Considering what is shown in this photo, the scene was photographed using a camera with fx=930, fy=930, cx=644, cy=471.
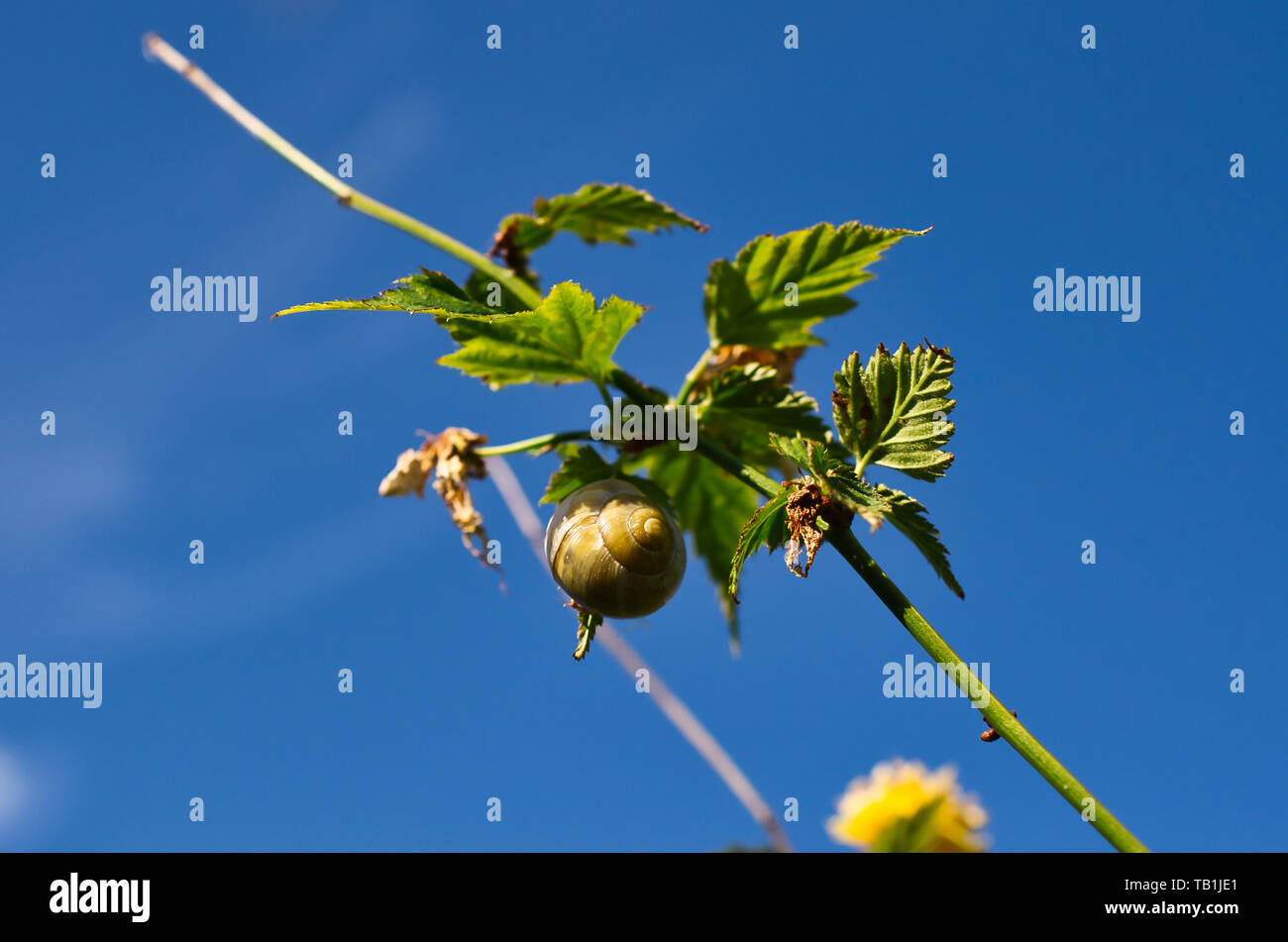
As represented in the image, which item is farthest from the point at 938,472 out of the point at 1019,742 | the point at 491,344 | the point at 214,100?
the point at 214,100

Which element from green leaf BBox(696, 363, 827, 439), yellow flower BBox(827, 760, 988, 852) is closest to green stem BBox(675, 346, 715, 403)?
green leaf BBox(696, 363, 827, 439)

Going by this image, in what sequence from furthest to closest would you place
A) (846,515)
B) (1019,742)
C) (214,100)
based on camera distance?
1. (214,100)
2. (846,515)
3. (1019,742)

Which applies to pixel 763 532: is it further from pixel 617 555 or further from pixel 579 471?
pixel 579 471

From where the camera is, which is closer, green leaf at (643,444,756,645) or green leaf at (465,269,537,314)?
green leaf at (465,269,537,314)

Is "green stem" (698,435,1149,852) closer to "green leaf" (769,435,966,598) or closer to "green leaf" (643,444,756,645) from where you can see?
"green leaf" (769,435,966,598)

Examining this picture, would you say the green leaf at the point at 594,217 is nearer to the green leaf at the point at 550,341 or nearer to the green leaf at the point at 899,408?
the green leaf at the point at 550,341
